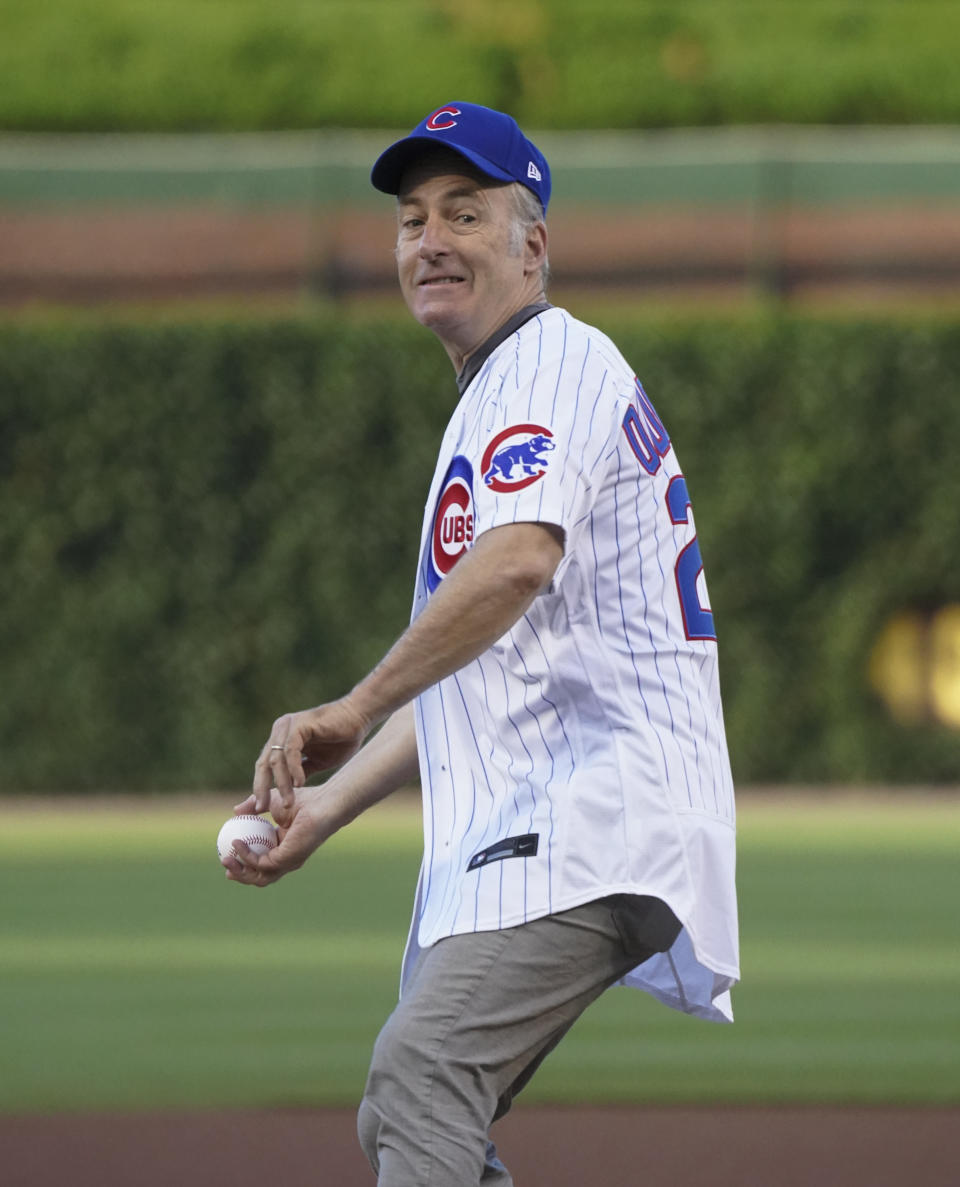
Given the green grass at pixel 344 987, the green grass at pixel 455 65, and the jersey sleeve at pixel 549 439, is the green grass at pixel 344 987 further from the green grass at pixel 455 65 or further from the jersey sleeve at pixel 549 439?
the green grass at pixel 455 65

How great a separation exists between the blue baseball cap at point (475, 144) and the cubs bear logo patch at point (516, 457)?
1.66ft

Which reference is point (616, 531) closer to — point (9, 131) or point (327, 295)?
point (327, 295)

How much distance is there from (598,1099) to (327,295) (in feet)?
45.4

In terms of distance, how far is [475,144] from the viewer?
11.3 feet

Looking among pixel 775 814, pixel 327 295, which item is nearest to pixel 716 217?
pixel 327 295

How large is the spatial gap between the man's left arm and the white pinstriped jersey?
0.15ft

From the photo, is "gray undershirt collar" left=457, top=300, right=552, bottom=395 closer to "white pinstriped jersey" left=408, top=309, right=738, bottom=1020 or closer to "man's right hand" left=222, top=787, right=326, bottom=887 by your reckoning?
"white pinstriped jersey" left=408, top=309, right=738, bottom=1020

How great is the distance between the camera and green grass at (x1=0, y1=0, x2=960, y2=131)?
78.0 ft

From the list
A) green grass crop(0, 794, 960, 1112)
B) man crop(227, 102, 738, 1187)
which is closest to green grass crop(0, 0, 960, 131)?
green grass crop(0, 794, 960, 1112)

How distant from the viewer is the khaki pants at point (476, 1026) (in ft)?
9.89

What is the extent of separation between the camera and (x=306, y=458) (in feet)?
53.7

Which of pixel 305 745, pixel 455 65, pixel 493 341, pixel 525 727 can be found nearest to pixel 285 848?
pixel 305 745

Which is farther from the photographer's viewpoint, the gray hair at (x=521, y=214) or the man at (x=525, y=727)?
the gray hair at (x=521, y=214)

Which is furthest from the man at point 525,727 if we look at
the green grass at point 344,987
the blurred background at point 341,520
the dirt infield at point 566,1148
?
the blurred background at point 341,520
